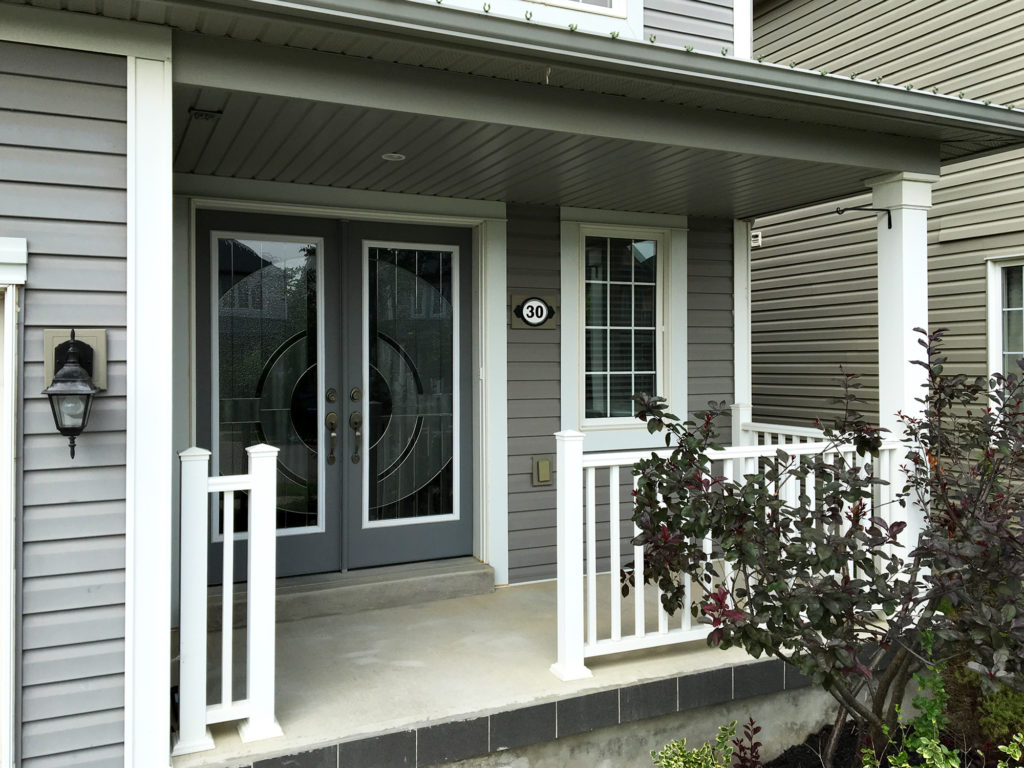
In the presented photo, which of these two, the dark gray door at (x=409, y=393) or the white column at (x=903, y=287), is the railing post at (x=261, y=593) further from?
the white column at (x=903, y=287)

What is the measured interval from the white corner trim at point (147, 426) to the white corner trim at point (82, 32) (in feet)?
0.14

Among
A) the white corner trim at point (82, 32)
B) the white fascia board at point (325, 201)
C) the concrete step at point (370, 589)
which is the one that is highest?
the white corner trim at point (82, 32)

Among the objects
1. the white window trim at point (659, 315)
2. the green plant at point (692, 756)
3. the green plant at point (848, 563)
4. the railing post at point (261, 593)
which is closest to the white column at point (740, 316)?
the white window trim at point (659, 315)

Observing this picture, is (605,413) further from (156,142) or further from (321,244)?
(156,142)

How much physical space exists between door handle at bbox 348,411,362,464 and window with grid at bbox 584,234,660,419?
135 centimetres

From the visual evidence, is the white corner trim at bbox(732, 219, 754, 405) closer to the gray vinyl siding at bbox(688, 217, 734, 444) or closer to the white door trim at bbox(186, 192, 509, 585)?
the gray vinyl siding at bbox(688, 217, 734, 444)

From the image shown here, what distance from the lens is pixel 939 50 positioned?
577 centimetres

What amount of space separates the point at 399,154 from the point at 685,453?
1.75m

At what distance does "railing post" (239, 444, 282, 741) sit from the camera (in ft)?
9.05

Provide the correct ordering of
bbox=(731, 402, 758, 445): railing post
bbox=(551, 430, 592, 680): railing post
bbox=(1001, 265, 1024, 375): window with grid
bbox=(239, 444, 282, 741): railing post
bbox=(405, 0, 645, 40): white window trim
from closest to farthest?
bbox=(239, 444, 282, 741): railing post, bbox=(551, 430, 592, 680): railing post, bbox=(405, 0, 645, 40): white window trim, bbox=(731, 402, 758, 445): railing post, bbox=(1001, 265, 1024, 375): window with grid

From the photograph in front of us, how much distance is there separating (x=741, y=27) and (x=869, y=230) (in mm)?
2550

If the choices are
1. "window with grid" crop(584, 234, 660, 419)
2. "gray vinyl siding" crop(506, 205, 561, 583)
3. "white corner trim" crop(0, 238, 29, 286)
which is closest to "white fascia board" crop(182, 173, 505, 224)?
"gray vinyl siding" crop(506, 205, 561, 583)

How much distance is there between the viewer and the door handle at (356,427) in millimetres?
4336

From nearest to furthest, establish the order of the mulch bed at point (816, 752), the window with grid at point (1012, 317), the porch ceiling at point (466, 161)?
Result: the porch ceiling at point (466, 161)
the mulch bed at point (816, 752)
the window with grid at point (1012, 317)
